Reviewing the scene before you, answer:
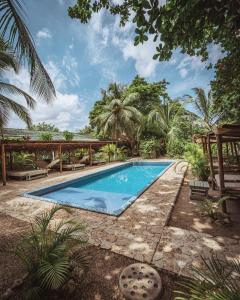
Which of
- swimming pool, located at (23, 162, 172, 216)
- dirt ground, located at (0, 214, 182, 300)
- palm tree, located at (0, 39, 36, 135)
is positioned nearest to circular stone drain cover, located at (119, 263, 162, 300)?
dirt ground, located at (0, 214, 182, 300)

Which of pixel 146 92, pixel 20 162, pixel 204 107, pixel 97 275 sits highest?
pixel 146 92

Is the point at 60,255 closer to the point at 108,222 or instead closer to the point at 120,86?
the point at 108,222

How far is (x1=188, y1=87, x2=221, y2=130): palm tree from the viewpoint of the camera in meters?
12.3

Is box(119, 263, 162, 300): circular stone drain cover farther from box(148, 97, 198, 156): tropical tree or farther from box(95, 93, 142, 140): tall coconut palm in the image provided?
box(95, 93, 142, 140): tall coconut palm

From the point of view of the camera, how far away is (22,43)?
8.81 feet

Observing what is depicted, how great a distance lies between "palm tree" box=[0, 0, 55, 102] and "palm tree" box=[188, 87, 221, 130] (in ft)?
38.7

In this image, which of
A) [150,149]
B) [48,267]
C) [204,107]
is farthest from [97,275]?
[150,149]

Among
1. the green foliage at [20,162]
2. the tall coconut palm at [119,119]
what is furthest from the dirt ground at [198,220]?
the tall coconut palm at [119,119]

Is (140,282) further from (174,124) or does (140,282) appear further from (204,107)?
(174,124)

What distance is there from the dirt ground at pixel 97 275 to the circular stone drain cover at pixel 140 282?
101 mm

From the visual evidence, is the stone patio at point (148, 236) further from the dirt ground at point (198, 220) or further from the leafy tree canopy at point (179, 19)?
the leafy tree canopy at point (179, 19)

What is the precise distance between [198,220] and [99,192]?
4.52 meters

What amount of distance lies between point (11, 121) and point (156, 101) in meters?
18.2

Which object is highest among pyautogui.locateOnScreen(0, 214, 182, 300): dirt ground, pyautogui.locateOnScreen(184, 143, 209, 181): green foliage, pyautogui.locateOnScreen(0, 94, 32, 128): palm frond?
pyautogui.locateOnScreen(0, 94, 32, 128): palm frond
